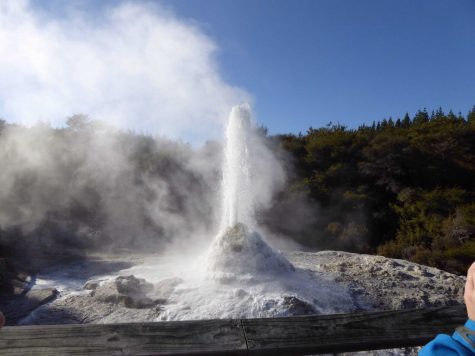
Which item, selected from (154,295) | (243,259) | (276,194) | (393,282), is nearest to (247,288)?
(243,259)

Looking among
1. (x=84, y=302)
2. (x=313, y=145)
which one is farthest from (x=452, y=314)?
(x=313, y=145)

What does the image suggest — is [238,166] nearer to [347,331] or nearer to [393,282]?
[393,282]

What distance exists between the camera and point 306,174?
51.6ft

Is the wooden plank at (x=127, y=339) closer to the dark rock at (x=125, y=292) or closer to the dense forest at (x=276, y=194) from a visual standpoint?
the dark rock at (x=125, y=292)

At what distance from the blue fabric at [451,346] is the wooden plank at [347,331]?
0.30 metres

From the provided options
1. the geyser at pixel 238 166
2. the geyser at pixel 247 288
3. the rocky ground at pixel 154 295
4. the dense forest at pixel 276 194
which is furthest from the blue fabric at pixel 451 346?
the dense forest at pixel 276 194

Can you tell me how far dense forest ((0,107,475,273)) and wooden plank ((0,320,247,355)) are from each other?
872 cm

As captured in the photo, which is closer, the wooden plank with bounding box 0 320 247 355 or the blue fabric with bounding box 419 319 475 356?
the blue fabric with bounding box 419 319 475 356

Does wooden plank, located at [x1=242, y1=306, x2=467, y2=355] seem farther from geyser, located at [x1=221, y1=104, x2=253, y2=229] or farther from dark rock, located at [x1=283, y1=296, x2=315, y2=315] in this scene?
geyser, located at [x1=221, y1=104, x2=253, y2=229]

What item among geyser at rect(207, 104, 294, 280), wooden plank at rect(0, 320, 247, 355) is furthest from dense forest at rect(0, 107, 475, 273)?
wooden plank at rect(0, 320, 247, 355)

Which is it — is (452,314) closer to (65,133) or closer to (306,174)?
(306,174)

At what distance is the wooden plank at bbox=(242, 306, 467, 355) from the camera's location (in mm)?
1062

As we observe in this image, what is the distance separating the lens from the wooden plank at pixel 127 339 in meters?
1.00

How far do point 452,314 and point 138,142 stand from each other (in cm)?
1731
